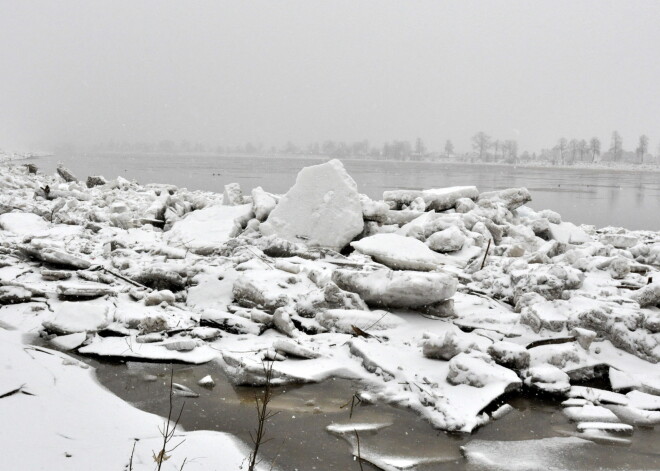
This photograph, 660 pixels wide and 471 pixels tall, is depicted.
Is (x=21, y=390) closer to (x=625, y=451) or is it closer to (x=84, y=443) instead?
(x=84, y=443)

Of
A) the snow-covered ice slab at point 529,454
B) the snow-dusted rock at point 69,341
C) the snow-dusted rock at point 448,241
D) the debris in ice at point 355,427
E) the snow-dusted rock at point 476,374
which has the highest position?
the snow-dusted rock at point 448,241

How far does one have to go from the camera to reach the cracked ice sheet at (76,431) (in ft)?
7.63

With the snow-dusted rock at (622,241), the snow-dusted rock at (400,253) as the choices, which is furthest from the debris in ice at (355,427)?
the snow-dusted rock at (622,241)

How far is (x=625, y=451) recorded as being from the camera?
304 centimetres

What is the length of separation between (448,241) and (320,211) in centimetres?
191

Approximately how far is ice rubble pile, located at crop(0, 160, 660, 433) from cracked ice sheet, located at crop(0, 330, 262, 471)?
2.23 ft

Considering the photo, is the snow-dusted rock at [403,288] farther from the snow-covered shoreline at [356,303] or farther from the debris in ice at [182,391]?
the debris in ice at [182,391]

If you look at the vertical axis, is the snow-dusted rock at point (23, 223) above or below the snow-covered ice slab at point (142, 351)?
above

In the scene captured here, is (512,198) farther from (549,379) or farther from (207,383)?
(207,383)

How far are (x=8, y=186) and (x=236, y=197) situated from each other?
6.35m

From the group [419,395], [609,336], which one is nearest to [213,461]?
[419,395]

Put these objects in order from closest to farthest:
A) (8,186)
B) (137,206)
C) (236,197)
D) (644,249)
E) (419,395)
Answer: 1. (419,395)
2. (644,249)
3. (236,197)
4. (137,206)
5. (8,186)

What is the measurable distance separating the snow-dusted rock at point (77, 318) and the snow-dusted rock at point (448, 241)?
14.5 feet

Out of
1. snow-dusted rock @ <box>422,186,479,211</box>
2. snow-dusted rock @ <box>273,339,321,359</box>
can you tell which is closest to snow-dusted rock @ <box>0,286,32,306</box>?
snow-dusted rock @ <box>273,339,321,359</box>
